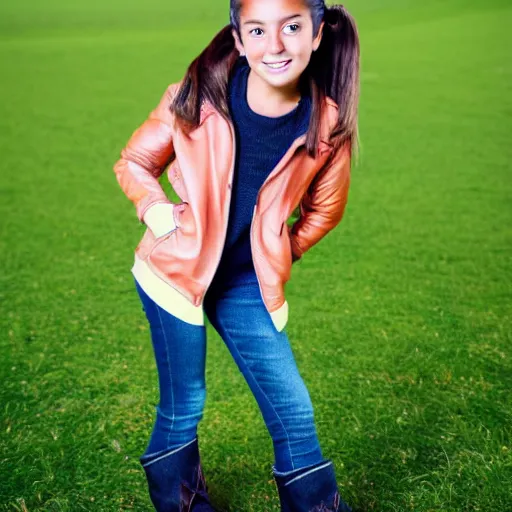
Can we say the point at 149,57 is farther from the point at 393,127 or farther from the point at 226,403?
the point at 226,403

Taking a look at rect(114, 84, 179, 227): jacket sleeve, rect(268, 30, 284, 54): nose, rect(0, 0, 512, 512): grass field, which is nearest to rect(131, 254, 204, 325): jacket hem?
rect(114, 84, 179, 227): jacket sleeve

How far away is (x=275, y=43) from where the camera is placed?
1.76 metres

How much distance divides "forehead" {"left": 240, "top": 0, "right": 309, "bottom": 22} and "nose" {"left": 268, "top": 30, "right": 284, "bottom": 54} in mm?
26

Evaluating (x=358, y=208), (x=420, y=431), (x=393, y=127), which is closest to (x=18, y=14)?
(x=393, y=127)

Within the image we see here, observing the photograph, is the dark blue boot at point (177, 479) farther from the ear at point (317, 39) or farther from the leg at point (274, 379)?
the ear at point (317, 39)

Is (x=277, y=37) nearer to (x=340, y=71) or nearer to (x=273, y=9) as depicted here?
(x=273, y=9)

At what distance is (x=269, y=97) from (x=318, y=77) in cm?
13

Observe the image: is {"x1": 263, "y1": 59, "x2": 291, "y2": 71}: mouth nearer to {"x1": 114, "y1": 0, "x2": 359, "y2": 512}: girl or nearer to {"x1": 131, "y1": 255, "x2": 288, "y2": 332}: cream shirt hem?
{"x1": 114, "y1": 0, "x2": 359, "y2": 512}: girl

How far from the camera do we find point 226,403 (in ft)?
9.99

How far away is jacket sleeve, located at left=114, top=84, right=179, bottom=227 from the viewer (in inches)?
74.2

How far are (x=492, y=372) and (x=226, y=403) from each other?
0.93 meters

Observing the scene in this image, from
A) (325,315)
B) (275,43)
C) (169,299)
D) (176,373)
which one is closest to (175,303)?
(169,299)

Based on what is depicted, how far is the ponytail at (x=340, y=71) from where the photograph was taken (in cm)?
186

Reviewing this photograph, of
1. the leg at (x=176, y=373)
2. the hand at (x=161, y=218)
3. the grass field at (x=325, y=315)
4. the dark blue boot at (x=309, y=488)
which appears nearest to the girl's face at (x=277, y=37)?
the hand at (x=161, y=218)
